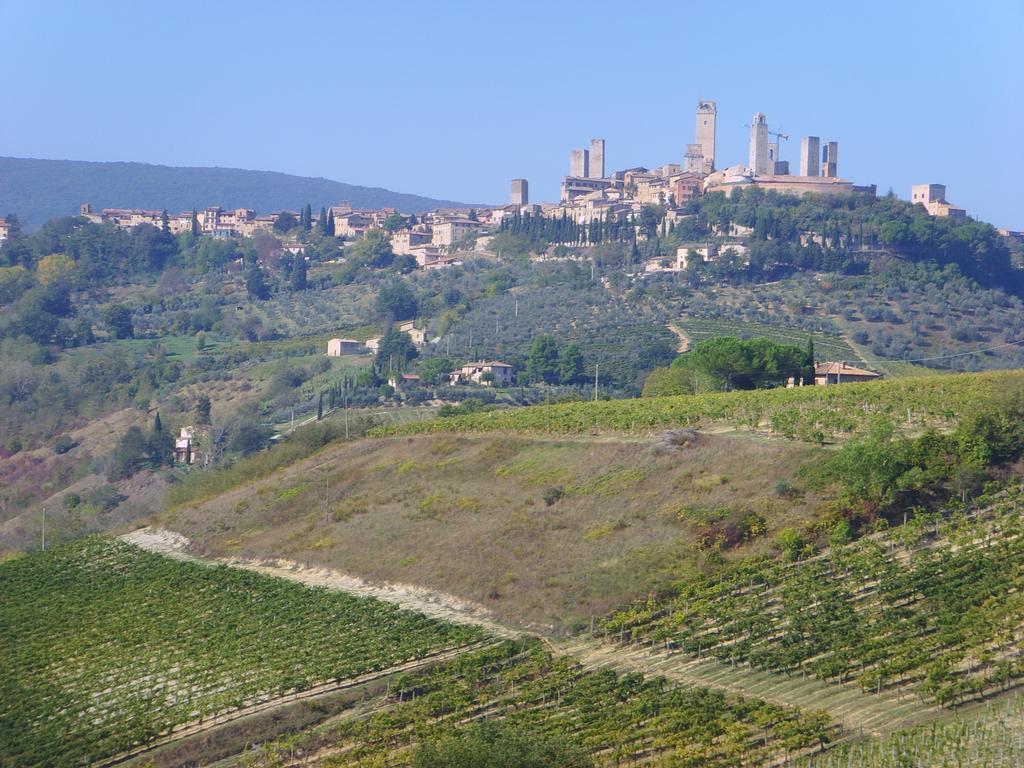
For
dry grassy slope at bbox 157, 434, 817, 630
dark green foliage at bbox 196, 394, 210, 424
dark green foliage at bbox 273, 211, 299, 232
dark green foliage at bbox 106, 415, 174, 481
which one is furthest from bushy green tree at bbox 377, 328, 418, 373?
dark green foliage at bbox 273, 211, 299, 232

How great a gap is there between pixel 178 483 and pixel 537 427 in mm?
23693

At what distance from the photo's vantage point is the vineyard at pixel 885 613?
83.4 feet

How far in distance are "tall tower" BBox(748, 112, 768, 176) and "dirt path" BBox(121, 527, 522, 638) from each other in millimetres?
83500

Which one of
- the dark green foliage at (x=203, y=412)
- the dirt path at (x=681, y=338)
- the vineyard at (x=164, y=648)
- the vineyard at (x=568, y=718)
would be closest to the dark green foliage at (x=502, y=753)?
the vineyard at (x=568, y=718)

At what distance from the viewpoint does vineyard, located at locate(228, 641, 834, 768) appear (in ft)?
78.7

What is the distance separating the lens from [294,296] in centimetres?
11362

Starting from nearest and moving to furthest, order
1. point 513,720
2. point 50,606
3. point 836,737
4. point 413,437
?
point 836,737 → point 513,720 → point 50,606 → point 413,437

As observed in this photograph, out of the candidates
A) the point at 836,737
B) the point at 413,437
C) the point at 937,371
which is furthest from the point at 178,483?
the point at 836,737

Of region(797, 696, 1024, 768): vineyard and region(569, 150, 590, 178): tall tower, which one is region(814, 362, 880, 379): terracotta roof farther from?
region(569, 150, 590, 178): tall tower

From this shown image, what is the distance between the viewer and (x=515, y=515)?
38938mm

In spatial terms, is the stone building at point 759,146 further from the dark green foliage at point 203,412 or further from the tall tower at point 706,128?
the dark green foliage at point 203,412

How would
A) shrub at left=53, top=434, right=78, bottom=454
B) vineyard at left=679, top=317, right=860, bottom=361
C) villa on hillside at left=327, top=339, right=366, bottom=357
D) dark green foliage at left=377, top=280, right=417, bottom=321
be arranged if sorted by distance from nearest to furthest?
vineyard at left=679, top=317, right=860, bottom=361 → shrub at left=53, top=434, right=78, bottom=454 → villa on hillside at left=327, top=339, right=366, bottom=357 → dark green foliage at left=377, top=280, right=417, bottom=321

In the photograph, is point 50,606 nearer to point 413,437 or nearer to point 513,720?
point 413,437

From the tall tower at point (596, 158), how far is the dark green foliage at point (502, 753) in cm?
11957
